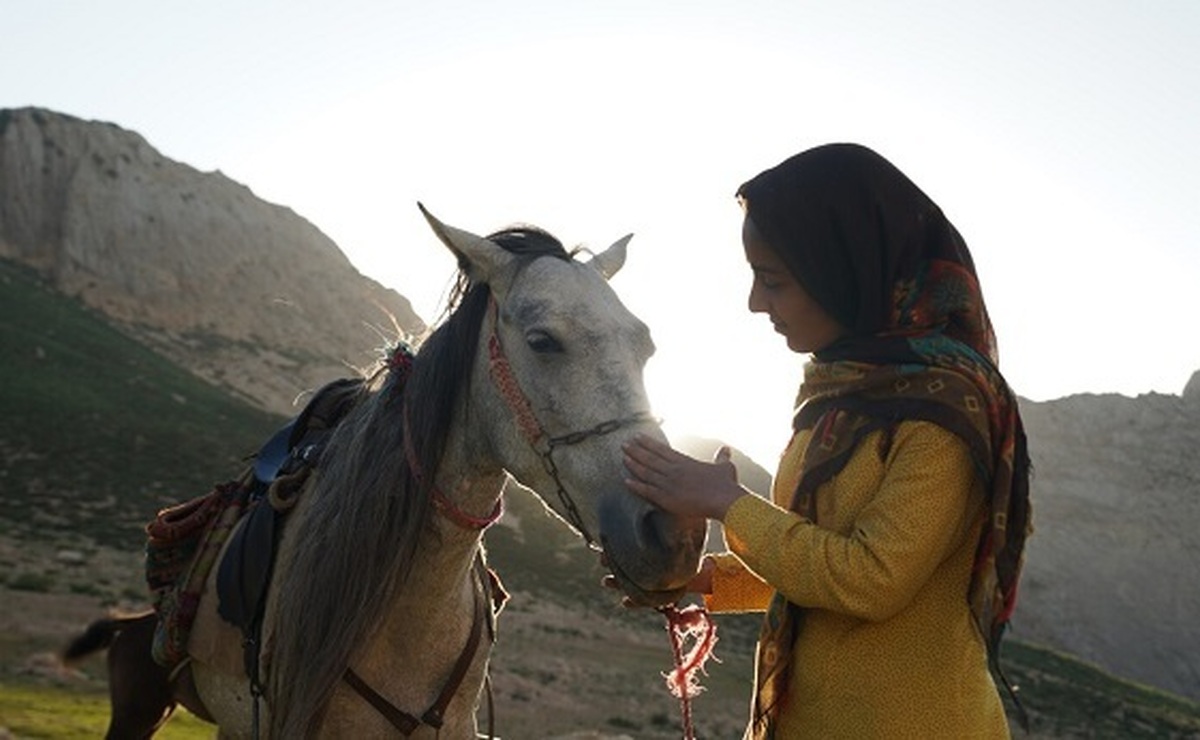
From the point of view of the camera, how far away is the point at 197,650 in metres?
3.72

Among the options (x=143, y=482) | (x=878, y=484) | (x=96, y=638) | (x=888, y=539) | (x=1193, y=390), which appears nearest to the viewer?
(x=888, y=539)

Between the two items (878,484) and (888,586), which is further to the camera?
(878,484)

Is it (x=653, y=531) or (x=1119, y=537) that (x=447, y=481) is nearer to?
(x=653, y=531)

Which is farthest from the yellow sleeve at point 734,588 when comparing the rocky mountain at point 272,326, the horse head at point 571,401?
the rocky mountain at point 272,326

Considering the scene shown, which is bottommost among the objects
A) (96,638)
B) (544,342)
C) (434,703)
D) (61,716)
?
(61,716)

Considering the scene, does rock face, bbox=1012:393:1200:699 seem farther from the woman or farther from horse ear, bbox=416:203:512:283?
the woman

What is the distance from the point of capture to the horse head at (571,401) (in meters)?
2.30

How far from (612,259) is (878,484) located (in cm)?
166

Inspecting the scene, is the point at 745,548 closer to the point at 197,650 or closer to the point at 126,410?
the point at 197,650

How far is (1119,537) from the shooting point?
67875mm

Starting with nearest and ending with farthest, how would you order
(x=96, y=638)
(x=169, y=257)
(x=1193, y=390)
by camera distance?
(x=96, y=638), (x=169, y=257), (x=1193, y=390)

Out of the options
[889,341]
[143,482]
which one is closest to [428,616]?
[889,341]

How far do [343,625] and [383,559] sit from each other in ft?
0.79

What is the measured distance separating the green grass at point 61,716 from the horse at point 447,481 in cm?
510
